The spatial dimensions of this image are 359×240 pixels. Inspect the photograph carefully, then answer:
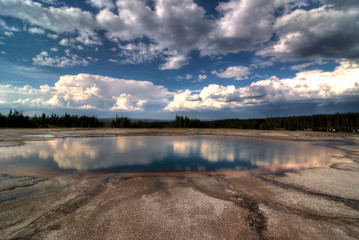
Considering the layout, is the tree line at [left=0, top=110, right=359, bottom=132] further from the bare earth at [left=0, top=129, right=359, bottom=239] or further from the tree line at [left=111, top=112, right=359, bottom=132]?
the bare earth at [left=0, top=129, right=359, bottom=239]

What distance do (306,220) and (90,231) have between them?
24.3 feet

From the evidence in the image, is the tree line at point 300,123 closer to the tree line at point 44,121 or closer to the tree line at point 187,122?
the tree line at point 187,122

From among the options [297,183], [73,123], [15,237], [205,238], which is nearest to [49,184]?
[15,237]

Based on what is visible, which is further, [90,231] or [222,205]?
[222,205]

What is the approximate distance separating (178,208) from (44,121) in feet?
300

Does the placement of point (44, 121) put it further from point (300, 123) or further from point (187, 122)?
point (300, 123)

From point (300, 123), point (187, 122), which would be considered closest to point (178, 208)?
point (187, 122)

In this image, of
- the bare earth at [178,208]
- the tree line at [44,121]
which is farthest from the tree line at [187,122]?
the bare earth at [178,208]

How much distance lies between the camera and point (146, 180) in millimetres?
10820

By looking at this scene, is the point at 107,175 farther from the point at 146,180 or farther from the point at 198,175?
the point at 198,175

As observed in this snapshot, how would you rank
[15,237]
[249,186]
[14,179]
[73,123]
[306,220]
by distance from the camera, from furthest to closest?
1. [73,123]
2. [14,179]
3. [249,186]
4. [306,220]
5. [15,237]

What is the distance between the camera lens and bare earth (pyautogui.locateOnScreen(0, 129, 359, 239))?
216 inches

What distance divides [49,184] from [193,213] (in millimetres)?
8522

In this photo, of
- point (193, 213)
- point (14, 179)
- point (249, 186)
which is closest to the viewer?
point (193, 213)
